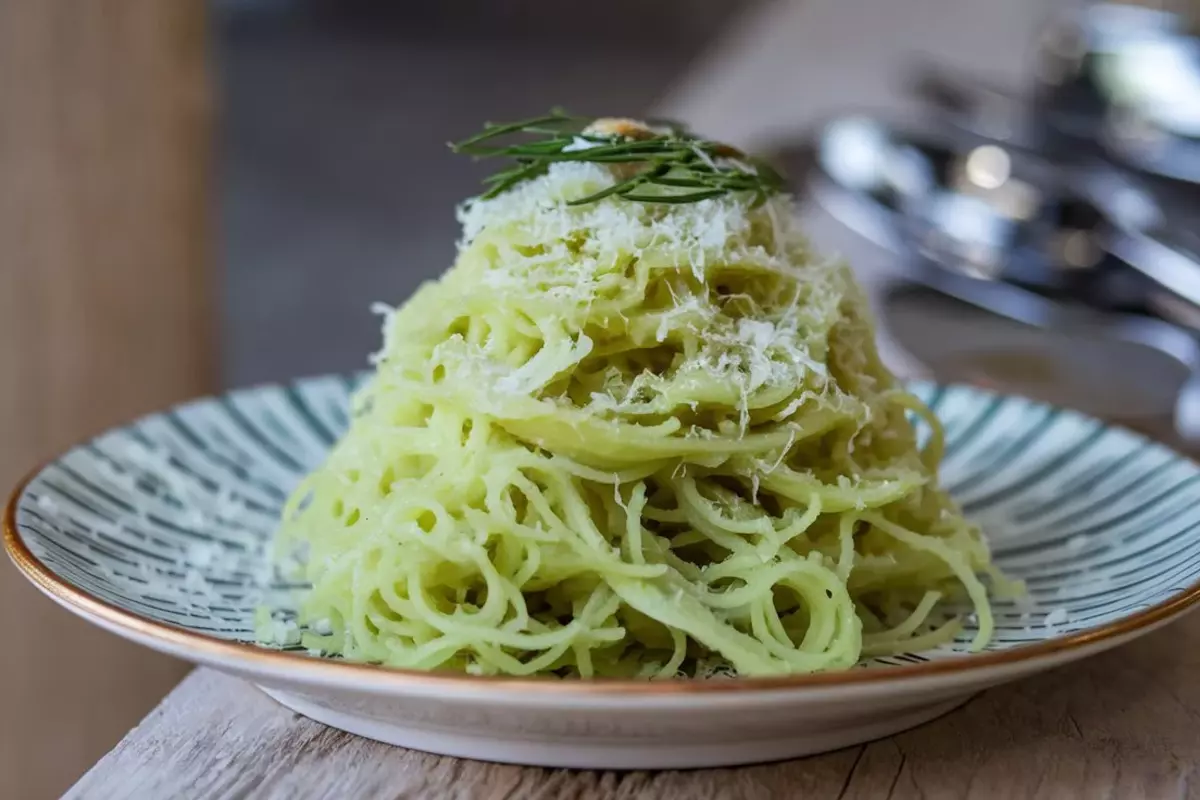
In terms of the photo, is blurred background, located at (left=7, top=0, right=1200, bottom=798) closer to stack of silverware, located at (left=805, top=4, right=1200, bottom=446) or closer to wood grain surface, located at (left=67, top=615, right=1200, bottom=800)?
stack of silverware, located at (left=805, top=4, right=1200, bottom=446)

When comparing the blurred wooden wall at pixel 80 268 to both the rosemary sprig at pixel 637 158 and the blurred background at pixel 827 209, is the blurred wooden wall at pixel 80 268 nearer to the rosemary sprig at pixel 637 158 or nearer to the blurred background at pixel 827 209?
the blurred background at pixel 827 209

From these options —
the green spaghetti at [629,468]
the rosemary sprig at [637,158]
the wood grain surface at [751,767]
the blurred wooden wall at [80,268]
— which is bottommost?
the blurred wooden wall at [80,268]

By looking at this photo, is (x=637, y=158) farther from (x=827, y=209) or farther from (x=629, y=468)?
(x=827, y=209)

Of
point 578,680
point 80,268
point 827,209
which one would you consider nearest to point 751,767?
point 578,680

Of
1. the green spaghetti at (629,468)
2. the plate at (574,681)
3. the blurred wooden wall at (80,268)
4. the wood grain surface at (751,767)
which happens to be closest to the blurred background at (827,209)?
the blurred wooden wall at (80,268)

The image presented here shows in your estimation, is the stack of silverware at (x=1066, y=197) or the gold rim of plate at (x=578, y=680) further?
the stack of silverware at (x=1066, y=197)
